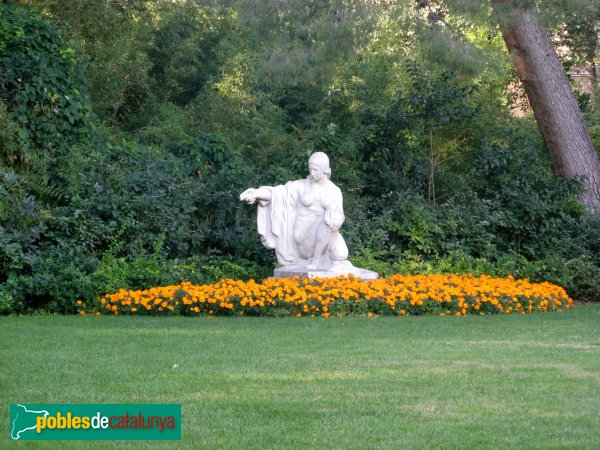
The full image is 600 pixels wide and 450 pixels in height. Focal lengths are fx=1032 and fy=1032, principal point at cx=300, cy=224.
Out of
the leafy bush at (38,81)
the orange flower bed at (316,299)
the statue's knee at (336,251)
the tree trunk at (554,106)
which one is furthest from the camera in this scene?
the tree trunk at (554,106)

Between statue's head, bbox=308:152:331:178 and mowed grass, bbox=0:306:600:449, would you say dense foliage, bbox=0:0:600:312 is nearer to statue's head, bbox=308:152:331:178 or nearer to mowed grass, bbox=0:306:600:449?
statue's head, bbox=308:152:331:178

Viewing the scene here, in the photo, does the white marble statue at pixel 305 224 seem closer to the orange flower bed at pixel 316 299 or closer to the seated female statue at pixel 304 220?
the seated female statue at pixel 304 220

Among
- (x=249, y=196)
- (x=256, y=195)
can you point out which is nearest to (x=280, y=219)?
(x=256, y=195)

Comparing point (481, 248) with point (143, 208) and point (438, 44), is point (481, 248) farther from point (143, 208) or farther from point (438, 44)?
point (143, 208)

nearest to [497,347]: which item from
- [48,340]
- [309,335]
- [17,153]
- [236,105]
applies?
[309,335]

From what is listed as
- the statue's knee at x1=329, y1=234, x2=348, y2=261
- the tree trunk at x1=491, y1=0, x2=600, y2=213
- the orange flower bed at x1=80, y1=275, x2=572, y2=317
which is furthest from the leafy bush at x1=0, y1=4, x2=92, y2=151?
the tree trunk at x1=491, y1=0, x2=600, y2=213

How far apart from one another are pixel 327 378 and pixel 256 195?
5918mm

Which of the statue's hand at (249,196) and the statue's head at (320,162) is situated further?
the statue's head at (320,162)

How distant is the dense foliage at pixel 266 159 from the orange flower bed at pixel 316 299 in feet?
2.75

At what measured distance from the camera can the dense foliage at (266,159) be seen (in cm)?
1400

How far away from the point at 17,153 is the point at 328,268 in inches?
203

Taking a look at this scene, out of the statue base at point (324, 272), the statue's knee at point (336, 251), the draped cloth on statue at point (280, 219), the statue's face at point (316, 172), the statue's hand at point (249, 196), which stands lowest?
the statue base at point (324, 272)

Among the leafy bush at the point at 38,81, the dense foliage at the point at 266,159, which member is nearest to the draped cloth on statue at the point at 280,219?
the dense foliage at the point at 266,159

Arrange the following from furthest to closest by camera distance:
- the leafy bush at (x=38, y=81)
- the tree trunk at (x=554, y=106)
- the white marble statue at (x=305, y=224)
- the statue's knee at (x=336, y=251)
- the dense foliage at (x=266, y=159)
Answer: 1. the tree trunk at (x=554, y=106)
2. the leafy bush at (x=38, y=81)
3. the dense foliage at (x=266, y=159)
4. the statue's knee at (x=336, y=251)
5. the white marble statue at (x=305, y=224)
